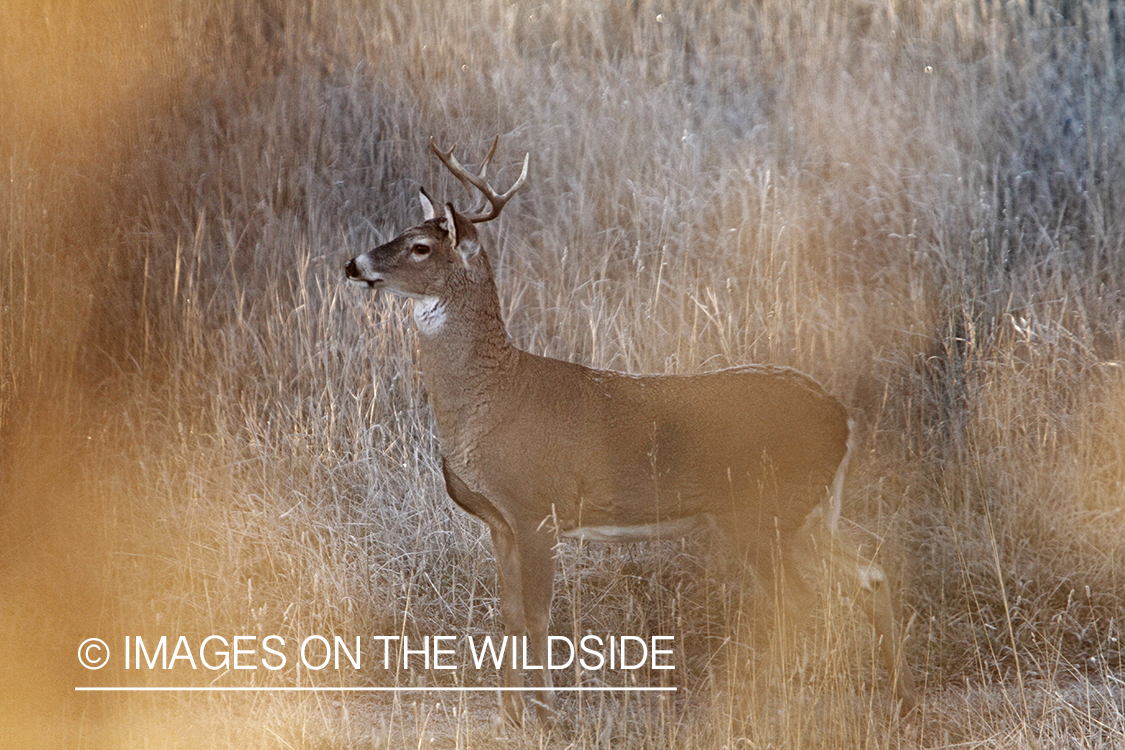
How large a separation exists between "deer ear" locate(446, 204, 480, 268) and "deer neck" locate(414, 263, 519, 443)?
0.09 metres

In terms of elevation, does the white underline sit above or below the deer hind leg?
below

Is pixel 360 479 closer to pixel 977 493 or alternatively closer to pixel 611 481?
pixel 611 481

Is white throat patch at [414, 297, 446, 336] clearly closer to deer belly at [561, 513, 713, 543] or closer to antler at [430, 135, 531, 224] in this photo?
antler at [430, 135, 531, 224]

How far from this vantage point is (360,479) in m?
5.63

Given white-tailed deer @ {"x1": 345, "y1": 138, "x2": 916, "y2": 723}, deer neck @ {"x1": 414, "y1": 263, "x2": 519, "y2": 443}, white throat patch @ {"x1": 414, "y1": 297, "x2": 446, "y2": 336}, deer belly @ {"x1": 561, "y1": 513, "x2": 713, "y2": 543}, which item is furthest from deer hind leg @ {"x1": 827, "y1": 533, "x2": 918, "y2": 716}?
white throat patch @ {"x1": 414, "y1": 297, "x2": 446, "y2": 336}

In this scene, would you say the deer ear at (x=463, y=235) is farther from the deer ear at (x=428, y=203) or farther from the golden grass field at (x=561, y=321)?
the golden grass field at (x=561, y=321)

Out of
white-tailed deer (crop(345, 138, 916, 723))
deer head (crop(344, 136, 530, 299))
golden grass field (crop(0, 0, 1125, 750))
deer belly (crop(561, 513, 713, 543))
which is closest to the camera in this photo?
deer head (crop(344, 136, 530, 299))

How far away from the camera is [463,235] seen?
4.37 m

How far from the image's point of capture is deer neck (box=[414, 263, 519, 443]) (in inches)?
173

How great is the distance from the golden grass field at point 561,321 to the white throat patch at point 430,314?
119 cm

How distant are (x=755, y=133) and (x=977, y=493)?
2.82 meters

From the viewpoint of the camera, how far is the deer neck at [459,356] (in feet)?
14.4

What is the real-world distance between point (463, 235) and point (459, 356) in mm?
468

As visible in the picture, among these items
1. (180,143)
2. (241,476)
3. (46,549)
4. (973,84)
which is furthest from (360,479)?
(973,84)
